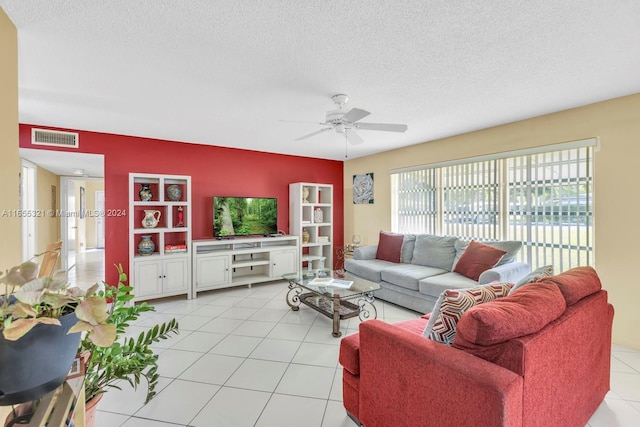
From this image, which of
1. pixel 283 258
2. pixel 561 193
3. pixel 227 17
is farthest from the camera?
pixel 283 258

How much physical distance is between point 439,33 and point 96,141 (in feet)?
13.9

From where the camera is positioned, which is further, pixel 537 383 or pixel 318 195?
pixel 318 195

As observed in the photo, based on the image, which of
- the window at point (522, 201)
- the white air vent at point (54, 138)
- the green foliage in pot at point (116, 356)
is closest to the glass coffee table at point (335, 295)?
the window at point (522, 201)

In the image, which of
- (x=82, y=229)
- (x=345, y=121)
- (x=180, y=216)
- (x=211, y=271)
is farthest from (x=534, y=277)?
(x=82, y=229)

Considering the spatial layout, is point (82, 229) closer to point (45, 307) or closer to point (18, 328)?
point (45, 307)

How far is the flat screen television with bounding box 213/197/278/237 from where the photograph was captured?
15.2 feet

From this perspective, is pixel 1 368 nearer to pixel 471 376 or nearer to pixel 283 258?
pixel 471 376

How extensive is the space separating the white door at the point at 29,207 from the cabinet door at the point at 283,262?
3.63m

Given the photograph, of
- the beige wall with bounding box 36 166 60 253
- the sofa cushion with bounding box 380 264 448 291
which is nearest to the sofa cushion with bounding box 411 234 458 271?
the sofa cushion with bounding box 380 264 448 291

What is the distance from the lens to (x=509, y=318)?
121 cm

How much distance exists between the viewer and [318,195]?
19.0 feet

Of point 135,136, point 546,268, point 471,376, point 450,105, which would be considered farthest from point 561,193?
point 135,136

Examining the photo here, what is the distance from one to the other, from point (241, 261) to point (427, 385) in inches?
160

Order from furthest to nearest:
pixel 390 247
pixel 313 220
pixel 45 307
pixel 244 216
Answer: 1. pixel 313 220
2. pixel 244 216
3. pixel 390 247
4. pixel 45 307
